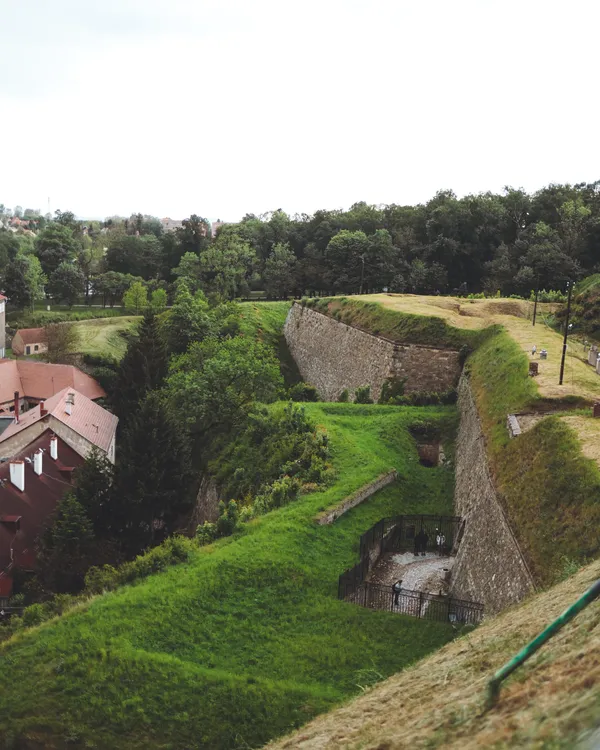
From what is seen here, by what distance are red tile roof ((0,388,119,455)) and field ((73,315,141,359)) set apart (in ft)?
50.0

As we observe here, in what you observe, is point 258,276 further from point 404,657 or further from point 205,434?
point 404,657

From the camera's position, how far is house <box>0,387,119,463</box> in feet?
78.6

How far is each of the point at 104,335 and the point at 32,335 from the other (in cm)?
492

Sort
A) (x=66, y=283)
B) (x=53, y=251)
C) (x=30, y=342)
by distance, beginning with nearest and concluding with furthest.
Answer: (x=30, y=342) → (x=66, y=283) → (x=53, y=251)

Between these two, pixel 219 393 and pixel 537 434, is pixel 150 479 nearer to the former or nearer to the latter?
pixel 219 393

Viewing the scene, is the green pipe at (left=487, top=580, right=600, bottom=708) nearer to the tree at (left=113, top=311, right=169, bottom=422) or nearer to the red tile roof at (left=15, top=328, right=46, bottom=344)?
the tree at (left=113, top=311, right=169, bottom=422)

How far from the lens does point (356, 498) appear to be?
16.7 metres

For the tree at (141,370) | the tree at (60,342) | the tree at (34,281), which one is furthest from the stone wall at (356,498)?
the tree at (34,281)

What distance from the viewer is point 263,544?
13875 millimetres

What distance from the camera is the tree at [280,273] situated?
54.0m

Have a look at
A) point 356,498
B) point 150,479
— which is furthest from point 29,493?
point 356,498

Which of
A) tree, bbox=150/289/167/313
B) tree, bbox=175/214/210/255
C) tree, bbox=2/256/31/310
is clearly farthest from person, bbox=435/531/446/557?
tree, bbox=175/214/210/255

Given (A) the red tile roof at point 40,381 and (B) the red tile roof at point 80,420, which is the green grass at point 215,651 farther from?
(A) the red tile roof at point 40,381

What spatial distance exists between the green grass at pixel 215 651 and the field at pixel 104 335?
3240 cm
